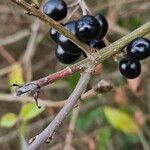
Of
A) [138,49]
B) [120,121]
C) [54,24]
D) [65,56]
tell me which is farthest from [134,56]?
[120,121]

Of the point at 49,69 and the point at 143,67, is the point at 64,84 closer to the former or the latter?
the point at 49,69

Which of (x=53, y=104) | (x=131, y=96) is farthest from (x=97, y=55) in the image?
(x=131, y=96)

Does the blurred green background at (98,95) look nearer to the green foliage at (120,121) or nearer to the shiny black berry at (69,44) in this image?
the green foliage at (120,121)

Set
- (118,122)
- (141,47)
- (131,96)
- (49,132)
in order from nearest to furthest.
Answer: (49,132), (141,47), (118,122), (131,96)

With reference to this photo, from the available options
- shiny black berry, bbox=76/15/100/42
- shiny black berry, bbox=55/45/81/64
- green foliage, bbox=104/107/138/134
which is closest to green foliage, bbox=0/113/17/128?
green foliage, bbox=104/107/138/134

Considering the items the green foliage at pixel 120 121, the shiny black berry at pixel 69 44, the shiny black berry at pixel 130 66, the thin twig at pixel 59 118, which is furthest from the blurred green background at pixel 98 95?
the thin twig at pixel 59 118

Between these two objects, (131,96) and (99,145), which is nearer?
(99,145)
